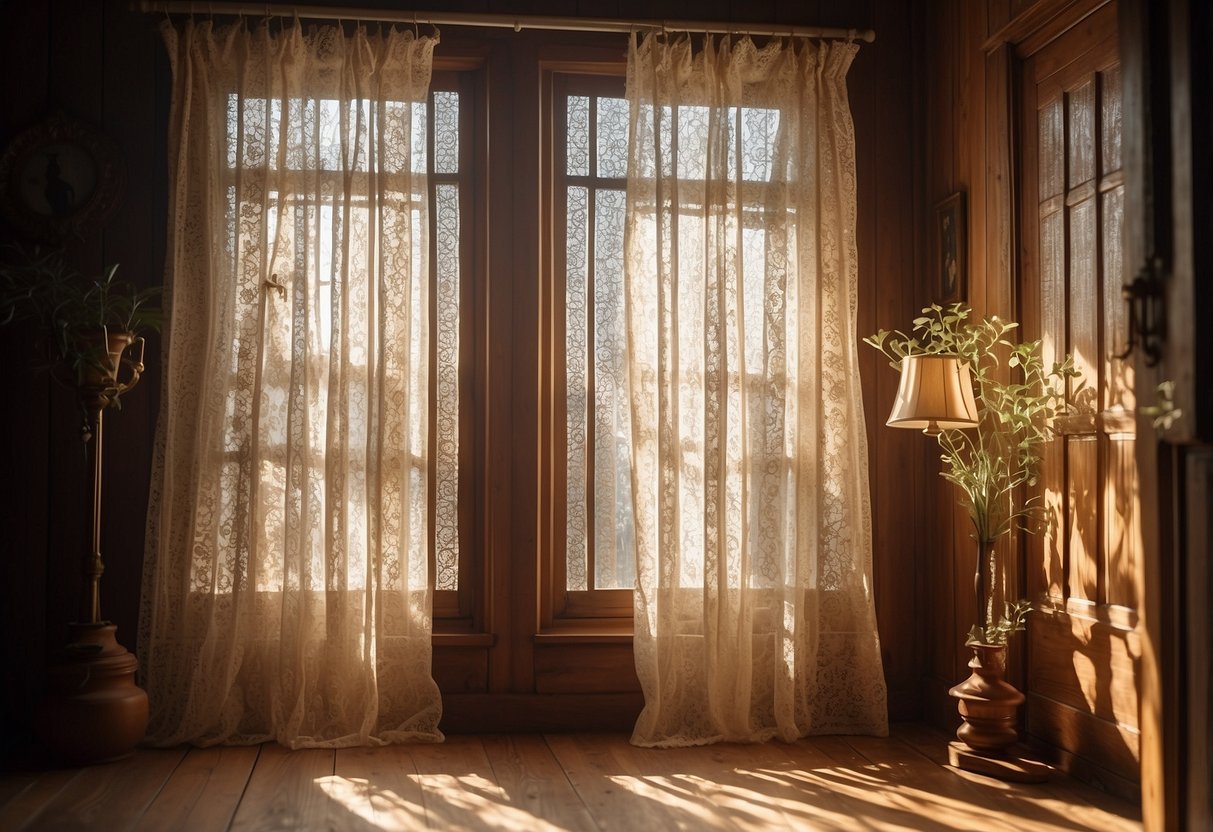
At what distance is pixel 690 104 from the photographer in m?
3.99

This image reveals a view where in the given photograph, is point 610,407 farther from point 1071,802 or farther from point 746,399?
point 1071,802

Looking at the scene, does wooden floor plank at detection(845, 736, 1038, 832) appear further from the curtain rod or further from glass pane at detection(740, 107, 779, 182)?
the curtain rod

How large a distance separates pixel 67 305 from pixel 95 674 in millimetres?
1134

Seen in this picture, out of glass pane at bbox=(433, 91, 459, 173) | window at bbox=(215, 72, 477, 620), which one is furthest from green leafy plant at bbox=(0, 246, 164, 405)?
glass pane at bbox=(433, 91, 459, 173)

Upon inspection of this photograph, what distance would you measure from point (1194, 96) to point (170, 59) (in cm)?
312

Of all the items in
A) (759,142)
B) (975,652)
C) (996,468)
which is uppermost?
(759,142)

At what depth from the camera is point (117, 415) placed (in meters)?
3.88

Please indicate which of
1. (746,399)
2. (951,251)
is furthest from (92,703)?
(951,251)

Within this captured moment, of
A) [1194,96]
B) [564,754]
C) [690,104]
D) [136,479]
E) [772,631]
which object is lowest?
[564,754]

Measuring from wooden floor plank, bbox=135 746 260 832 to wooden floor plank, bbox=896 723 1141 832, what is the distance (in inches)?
82.5

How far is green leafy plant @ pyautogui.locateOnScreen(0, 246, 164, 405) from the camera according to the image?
11.5 feet

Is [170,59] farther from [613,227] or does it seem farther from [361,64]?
[613,227]

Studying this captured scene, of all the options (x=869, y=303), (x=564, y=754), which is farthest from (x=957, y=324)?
(x=564, y=754)

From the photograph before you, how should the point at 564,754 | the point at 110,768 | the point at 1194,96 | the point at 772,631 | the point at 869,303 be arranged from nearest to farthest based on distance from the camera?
the point at 1194,96, the point at 110,768, the point at 564,754, the point at 772,631, the point at 869,303
